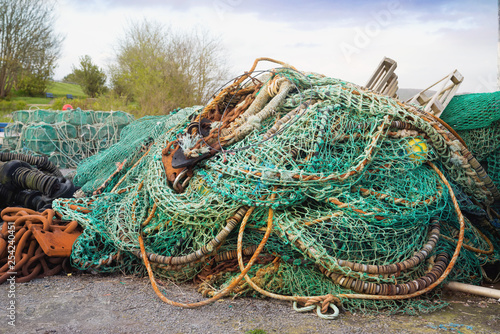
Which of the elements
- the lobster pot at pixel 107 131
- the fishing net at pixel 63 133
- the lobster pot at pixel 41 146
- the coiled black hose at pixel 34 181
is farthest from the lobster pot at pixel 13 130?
the coiled black hose at pixel 34 181

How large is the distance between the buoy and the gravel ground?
1012mm

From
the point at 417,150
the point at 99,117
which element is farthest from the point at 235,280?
the point at 99,117

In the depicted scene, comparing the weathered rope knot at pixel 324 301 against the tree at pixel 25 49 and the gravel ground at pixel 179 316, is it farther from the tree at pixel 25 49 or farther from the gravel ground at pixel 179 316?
the tree at pixel 25 49

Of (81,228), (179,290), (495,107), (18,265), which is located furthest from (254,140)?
(495,107)

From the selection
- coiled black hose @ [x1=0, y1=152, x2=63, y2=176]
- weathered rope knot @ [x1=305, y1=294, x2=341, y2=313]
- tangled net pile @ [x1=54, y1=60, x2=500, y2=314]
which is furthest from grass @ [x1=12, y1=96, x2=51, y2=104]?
weathered rope knot @ [x1=305, y1=294, x2=341, y2=313]

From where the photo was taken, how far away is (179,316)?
2.27m

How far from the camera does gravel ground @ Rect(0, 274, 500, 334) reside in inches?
84.0

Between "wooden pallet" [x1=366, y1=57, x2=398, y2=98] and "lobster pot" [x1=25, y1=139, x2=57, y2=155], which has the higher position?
"wooden pallet" [x1=366, y1=57, x2=398, y2=98]

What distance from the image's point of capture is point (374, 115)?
2.95 m

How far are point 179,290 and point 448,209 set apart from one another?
209 centimetres

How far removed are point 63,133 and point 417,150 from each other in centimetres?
696

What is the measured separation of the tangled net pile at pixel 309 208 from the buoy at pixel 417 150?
16mm

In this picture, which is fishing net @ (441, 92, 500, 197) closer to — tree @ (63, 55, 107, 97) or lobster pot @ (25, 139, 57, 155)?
lobster pot @ (25, 139, 57, 155)

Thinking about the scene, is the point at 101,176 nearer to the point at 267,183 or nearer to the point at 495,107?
the point at 267,183
